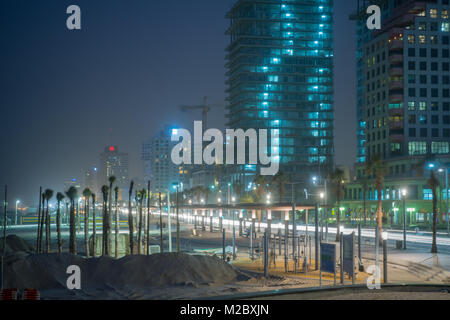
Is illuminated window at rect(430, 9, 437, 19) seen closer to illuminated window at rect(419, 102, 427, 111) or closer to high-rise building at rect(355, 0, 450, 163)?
high-rise building at rect(355, 0, 450, 163)

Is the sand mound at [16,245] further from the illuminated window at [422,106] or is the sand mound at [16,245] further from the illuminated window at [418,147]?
the illuminated window at [422,106]

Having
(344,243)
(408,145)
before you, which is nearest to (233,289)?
(344,243)

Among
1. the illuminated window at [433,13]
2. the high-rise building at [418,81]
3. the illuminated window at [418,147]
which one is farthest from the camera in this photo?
the illuminated window at [433,13]

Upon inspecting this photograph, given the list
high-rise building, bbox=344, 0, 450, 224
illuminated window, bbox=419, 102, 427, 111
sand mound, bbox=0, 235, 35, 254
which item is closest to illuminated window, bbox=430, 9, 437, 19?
high-rise building, bbox=344, 0, 450, 224

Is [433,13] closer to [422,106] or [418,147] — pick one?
[422,106]

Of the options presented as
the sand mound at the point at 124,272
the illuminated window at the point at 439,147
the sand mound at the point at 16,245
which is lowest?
the sand mound at the point at 16,245

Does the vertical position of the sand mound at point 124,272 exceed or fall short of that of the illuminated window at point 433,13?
it falls short

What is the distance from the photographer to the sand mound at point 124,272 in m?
29.3

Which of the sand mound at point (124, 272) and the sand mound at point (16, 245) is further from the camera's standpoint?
the sand mound at point (16, 245)

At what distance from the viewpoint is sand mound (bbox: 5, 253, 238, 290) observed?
96.2ft

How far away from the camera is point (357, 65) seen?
196500 mm

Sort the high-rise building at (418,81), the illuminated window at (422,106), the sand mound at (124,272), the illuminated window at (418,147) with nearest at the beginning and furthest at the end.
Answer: the sand mound at (124,272), the illuminated window at (418,147), the high-rise building at (418,81), the illuminated window at (422,106)

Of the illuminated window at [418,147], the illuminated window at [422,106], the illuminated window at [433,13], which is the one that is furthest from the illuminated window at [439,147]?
the illuminated window at [433,13]
